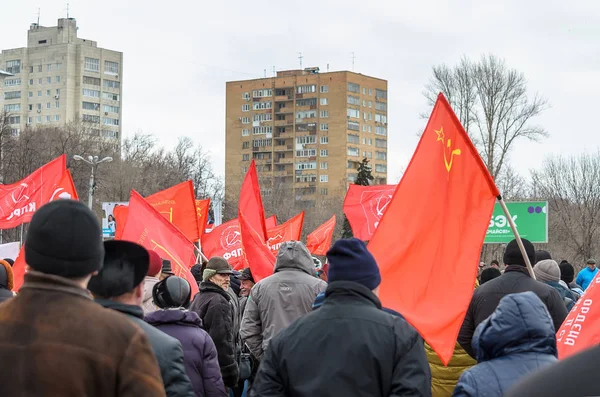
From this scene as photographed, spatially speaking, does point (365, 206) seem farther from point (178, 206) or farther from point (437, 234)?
→ point (437, 234)

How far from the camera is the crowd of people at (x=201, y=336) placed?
3039 mm

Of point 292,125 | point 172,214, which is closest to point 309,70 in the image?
point 292,125

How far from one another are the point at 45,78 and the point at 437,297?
145328mm

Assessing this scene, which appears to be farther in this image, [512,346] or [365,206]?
[365,206]

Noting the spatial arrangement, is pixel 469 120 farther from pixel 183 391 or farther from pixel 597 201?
pixel 183 391

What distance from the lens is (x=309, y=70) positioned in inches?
5330

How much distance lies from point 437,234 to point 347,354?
2545mm

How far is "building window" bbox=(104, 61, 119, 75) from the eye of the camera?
145500 millimetres

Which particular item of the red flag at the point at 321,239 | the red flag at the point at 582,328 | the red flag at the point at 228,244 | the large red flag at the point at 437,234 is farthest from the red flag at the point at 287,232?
the red flag at the point at 582,328

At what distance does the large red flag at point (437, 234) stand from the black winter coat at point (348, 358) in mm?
1798

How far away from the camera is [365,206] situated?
2341 cm

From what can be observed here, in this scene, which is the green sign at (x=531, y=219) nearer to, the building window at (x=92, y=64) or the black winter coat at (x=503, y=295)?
the black winter coat at (x=503, y=295)

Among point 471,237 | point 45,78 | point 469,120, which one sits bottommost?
point 471,237

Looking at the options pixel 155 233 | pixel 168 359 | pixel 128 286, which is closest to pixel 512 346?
pixel 168 359
